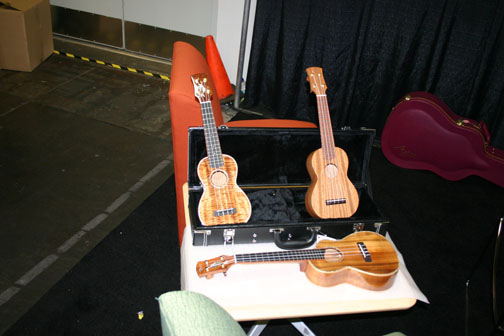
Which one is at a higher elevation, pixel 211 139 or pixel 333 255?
pixel 211 139

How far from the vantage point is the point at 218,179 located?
168 centimetres

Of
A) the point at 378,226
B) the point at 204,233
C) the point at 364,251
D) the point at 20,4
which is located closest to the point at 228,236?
the point at 204,233

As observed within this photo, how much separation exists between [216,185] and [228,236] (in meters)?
0.23

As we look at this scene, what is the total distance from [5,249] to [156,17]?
9.83ft

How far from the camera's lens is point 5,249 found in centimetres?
222

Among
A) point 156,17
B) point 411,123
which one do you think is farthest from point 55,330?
point 156,17

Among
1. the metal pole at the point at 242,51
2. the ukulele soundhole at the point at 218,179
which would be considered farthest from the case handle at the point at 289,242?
the metal pole at the point at 242,51

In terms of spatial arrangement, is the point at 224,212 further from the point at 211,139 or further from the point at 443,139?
the point at 443,139

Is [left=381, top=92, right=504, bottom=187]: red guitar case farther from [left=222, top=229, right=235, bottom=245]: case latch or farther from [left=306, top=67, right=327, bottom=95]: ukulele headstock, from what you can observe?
[left=222, top=229, right=235, bottom=245]: case latch

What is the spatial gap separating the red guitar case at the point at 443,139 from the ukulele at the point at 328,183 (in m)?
1.42

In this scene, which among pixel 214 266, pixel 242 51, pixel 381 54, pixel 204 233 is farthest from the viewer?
pixel 242 51

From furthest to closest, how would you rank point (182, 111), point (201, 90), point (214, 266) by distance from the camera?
point (182, 111) → point (201, 90) → point (214, 266)

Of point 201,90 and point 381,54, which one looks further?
point 381,54

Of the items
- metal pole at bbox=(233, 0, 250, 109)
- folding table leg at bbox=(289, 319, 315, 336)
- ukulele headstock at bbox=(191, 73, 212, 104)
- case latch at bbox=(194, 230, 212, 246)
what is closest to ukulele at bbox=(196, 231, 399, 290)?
case latch at bbox=(194, 230, 212, 246)
